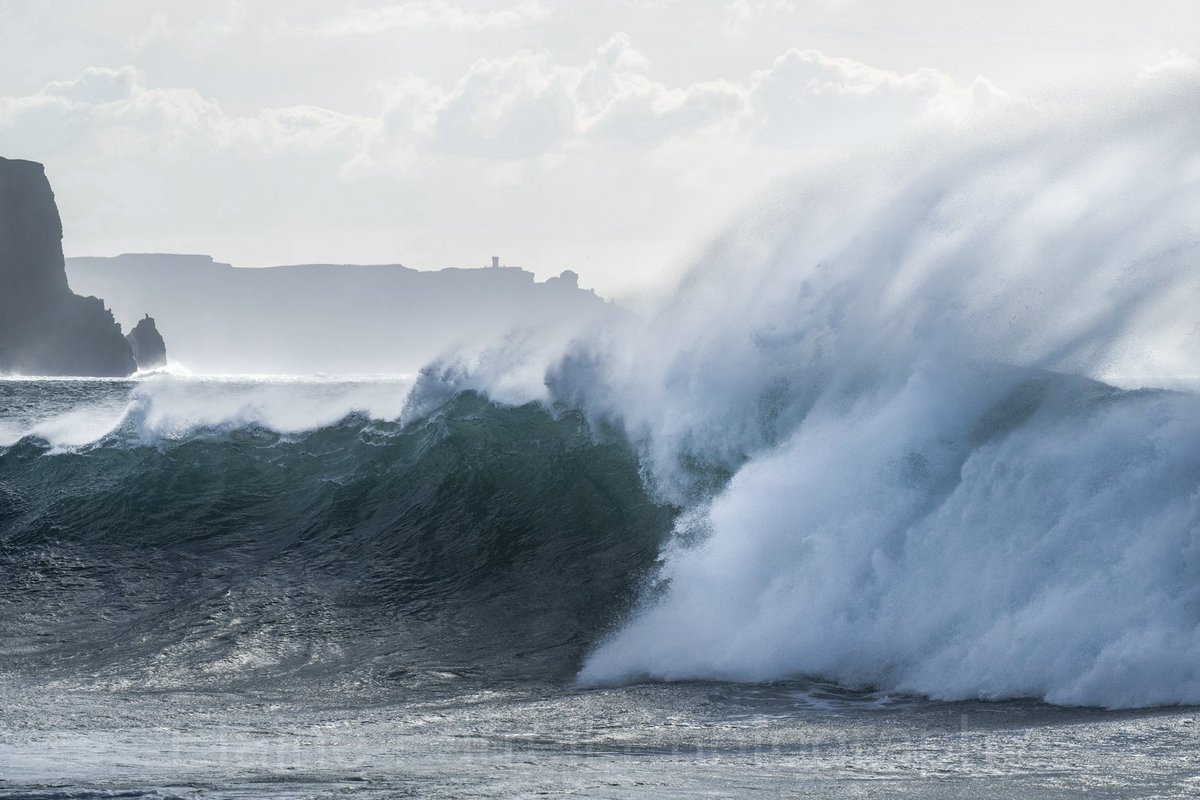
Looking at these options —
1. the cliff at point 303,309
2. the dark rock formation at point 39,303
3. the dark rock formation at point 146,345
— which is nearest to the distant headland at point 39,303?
the dark rock formation at point 39,303

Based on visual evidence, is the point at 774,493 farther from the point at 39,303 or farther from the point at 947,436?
the point at 39,303

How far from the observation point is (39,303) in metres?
91.5

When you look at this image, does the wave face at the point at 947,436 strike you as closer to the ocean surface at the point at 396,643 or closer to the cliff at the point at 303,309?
the ocean surface at the point at 396,643

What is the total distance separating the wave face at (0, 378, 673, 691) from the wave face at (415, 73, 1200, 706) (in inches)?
45.6

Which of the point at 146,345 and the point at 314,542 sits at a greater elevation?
the point at 146,345

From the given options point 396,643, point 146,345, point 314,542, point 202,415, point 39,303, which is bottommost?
point 396,643

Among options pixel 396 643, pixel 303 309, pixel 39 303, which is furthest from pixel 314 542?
pixel 303 309

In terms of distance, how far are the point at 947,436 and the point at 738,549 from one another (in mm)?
2155

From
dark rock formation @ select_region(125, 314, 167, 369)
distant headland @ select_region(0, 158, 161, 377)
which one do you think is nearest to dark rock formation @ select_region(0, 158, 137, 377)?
distant headland @ select_region(0, 158, 161, 377)

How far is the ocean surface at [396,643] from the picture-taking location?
7.01m

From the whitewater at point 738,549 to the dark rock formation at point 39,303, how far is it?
253 feet

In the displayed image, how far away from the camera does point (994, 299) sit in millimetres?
13469

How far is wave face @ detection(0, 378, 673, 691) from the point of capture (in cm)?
1131

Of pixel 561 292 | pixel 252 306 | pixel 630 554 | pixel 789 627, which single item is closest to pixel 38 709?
pixel 789 627
